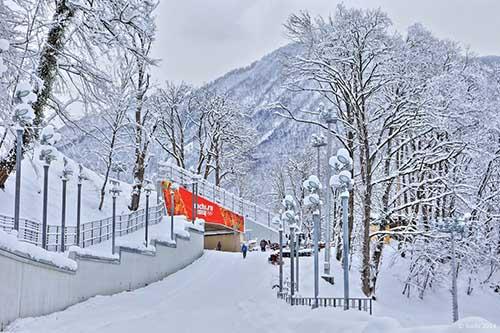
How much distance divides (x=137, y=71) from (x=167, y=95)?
16.1 m

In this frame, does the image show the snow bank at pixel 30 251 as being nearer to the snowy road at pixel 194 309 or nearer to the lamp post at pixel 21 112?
the lamp post at pixel 21 112

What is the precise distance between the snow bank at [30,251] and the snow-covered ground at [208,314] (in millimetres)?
1296

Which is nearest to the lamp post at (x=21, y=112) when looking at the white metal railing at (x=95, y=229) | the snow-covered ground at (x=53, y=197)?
the snow-covered ground at (x=53, y=197)

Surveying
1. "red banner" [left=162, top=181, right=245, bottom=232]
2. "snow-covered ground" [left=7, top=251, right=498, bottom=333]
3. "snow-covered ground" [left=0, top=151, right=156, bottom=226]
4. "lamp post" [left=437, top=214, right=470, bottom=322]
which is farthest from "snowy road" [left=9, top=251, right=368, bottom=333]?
"red banner" [left=162, top=181, right=245, bottom=232]

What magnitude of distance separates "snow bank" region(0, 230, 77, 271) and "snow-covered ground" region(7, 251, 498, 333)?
4.25ft

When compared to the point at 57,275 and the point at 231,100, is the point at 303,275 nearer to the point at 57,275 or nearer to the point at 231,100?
the point at 57,275

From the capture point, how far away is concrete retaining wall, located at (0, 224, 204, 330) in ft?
45.5

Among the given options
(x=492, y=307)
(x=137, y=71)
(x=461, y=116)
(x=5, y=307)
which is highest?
(x=137, y=71)

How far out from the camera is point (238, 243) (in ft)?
166

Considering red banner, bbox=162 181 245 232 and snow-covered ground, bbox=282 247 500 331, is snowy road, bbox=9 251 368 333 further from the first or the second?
red banner, bbox=162 181 245 232

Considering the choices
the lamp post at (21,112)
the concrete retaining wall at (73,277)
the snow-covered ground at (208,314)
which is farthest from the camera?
the lamp post at (21,112)

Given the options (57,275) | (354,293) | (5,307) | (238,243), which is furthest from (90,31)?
(238,243)

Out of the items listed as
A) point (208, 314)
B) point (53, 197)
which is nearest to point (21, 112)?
point (208, 314)

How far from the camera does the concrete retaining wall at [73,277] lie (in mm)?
13867
